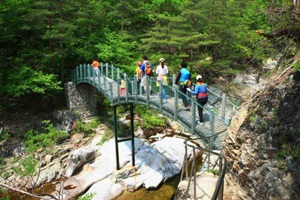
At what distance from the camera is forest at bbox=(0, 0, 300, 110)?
13.8m

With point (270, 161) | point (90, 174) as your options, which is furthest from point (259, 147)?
point (90, 174)

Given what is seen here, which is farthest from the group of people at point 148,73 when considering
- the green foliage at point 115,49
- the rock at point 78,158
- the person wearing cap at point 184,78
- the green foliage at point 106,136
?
the green foliage at point 115,49

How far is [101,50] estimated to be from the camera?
1611cm

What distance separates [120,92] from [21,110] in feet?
28.5

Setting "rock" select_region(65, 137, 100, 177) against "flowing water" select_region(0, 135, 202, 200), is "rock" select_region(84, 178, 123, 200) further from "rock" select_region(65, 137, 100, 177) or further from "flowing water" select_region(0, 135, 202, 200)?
"rock" select_region(65, 137, 100, 177)

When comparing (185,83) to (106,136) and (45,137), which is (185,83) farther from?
(45,137)

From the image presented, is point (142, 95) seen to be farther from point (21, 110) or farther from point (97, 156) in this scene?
point (21, 110)

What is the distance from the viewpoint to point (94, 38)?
1669 cm

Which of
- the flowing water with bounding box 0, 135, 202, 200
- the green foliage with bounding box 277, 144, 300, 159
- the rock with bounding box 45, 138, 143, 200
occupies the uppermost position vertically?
the green foliage with bounding box 277, 144, 300, 159

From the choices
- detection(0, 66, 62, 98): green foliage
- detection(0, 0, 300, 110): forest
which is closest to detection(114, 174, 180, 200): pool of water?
detection(0, 0, 300, 110): forest

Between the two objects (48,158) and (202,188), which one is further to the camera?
(48,158)

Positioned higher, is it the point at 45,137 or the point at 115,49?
the point at 115,49

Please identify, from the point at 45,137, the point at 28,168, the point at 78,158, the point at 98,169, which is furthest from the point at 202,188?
the point at 45,137

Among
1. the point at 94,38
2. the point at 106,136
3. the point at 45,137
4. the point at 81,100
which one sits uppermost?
the point at 94,38
